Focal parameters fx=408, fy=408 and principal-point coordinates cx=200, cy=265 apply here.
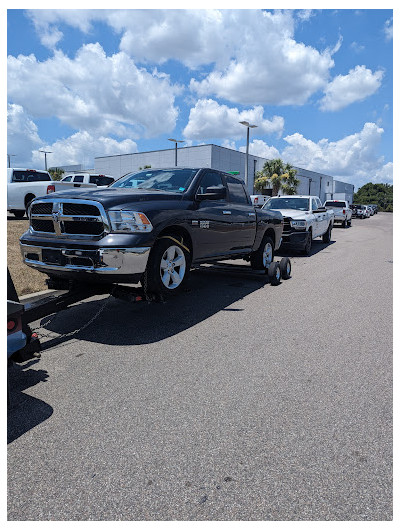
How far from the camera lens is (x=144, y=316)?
541 cm

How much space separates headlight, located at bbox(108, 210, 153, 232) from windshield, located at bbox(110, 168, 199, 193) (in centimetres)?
128

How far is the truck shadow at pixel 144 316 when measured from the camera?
461 centimetres

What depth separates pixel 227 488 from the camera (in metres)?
2.23

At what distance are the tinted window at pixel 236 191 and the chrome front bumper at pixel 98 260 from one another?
2875 millimetres

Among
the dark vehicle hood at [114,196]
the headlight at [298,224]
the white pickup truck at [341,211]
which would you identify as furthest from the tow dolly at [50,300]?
the white pickup truck at [341,211]

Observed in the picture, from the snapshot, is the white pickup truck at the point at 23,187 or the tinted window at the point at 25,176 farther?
the tinted window at the point at 25,176

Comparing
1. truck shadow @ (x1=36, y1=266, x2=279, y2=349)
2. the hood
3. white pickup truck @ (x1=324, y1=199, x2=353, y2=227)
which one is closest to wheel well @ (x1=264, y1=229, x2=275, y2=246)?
truck shadow @ (x1=36, y1=266, x2=279, y2=349)

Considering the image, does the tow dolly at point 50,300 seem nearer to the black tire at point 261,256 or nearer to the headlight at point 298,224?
the black tire at point 261,256

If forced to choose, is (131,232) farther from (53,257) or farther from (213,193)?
(213,193)

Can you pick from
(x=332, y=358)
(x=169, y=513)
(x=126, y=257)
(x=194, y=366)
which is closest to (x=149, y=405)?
(x=194, y=366)

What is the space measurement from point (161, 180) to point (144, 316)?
199cm

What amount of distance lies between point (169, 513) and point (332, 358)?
2529 mm

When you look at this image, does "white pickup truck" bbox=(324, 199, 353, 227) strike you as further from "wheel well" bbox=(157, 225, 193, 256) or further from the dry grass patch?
"wheel well" bbox=(157, 225, 193, 256)

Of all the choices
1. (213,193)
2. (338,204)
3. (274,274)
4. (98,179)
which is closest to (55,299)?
(213,193)
